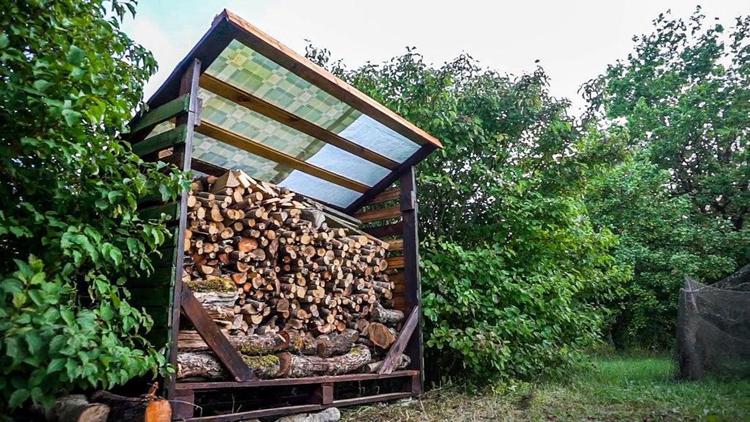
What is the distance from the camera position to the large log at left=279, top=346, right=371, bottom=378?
3178 millimetres

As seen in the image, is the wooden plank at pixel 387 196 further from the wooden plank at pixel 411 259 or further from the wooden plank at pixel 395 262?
the wooden plank at pixel 395 262

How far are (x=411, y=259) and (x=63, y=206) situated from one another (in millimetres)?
2762

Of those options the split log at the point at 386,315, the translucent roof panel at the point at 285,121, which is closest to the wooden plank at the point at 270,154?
the translucent roof panel at the point at 285,121

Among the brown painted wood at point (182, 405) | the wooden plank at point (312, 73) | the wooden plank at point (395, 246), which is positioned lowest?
the brown painted wood at point (182, 405)

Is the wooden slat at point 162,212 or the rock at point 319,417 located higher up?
the wooden slat at point 162,212

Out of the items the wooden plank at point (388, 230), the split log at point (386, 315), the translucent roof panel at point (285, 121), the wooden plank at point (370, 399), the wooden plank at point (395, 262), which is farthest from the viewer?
the wooden plank at point (388, 230)

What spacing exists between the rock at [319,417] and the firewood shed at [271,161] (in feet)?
0.16

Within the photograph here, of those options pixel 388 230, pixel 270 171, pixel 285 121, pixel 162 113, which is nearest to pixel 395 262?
pixel 388 230

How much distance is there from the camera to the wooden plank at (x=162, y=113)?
278cm

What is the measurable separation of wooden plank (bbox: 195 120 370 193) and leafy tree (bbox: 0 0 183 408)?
0.87 m

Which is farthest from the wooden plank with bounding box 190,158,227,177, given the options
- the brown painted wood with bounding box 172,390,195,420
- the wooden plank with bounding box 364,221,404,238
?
the brown painted wood with bounding box 172,390,195,420

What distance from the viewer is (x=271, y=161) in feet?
12.6

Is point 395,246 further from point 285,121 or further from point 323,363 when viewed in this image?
point 285,121

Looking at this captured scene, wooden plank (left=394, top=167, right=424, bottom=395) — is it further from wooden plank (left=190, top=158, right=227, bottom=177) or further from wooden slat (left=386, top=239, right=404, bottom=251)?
wooden plank (left=190, top=158, right=227, bottom=177)
